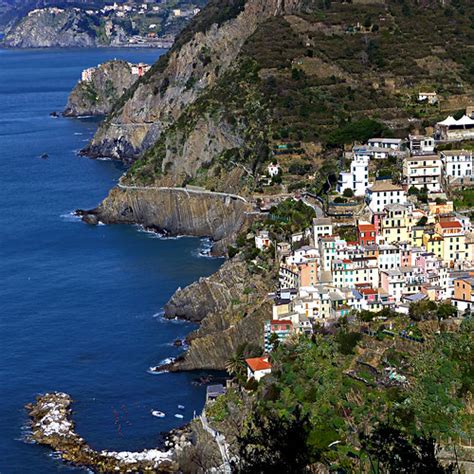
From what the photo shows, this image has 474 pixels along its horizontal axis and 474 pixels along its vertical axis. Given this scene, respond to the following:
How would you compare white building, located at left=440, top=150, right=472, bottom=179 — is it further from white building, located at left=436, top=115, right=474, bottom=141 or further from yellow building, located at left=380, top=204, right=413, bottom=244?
yellow building, located at left=380, top=204, right=413, bottom=244

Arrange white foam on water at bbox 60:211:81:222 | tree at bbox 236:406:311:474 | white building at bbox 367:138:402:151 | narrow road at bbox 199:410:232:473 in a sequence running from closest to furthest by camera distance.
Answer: tree at bbox 236:406:311:474 < narrow road at bbox 199:410:232:473 < white building at bbox 367:138:402:151 < white foam on water at bbox 60:211:81:222

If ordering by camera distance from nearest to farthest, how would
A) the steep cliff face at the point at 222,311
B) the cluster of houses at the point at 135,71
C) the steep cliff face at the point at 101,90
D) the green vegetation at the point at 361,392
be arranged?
1. the green vegetation at the point at 361,392
2. the steep cliff face at the point at 222,311
3. the cluster of houses at the point at 135,71
4. the steep cliff face at the point at 101,90

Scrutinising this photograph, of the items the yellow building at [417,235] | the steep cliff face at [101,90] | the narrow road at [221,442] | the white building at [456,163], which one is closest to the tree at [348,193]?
the white building at [456,163]

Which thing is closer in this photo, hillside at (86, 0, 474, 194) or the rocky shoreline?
the rocky shoreline

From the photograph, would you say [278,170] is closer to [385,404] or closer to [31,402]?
[31,402]

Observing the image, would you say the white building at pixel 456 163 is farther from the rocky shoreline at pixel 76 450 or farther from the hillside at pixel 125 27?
the hillside at pixel 125 27

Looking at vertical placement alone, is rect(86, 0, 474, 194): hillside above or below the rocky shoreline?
above

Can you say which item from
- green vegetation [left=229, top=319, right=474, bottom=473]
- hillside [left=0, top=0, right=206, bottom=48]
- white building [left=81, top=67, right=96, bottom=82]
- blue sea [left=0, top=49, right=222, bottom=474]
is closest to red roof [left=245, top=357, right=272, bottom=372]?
green vegetation [left=229, top=319, right=474, bottom=473]

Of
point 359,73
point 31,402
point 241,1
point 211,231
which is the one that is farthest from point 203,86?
point 31,402
